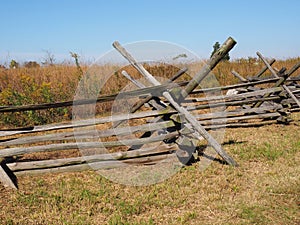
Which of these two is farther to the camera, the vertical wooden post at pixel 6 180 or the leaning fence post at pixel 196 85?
the leaning fence post at pixel 196 85

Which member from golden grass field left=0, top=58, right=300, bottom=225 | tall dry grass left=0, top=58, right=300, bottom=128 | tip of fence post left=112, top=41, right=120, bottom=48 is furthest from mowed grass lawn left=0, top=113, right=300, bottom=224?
tall dry grass left=0, top=58, right=300, bottom=128

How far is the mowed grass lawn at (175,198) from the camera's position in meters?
3.30

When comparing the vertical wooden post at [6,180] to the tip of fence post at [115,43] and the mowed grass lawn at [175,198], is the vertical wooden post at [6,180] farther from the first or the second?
the tip of fence post at [115,43]

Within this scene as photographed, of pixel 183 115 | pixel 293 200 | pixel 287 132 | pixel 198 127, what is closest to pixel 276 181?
pixel 293 200

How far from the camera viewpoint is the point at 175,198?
12.3 ft

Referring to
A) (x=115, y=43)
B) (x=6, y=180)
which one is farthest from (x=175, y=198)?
(x=115, y=43)

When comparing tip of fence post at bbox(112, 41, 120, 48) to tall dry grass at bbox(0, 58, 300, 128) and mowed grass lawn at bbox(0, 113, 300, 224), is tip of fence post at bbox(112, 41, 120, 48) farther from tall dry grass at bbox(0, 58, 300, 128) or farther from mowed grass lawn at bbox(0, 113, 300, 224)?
tall dry grass at bbox(0, 58, 300, 128)

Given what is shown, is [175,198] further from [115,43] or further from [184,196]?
[115,43]

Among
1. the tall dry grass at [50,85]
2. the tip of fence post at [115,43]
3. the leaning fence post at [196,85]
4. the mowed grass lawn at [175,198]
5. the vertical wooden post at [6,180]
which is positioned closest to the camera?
the mowed grass lawn at [175,198]

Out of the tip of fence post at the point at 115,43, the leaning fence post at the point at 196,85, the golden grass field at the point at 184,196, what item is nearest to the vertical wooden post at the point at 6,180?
the golden grass field at the point at 184,196

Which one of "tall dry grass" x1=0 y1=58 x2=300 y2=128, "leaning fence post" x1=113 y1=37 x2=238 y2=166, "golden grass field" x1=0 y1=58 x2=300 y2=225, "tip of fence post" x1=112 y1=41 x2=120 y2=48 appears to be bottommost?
"tall dry grass" x1=0 y1=58 x2=300 y2=128

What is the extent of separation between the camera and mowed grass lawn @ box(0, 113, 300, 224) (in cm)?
330

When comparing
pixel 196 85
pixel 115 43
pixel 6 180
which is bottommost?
pixel 6 180

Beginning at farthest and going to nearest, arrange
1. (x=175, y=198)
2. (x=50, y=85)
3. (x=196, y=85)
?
(x=50, y=85) → (x=196, y=85) → (x=175, y=198)
